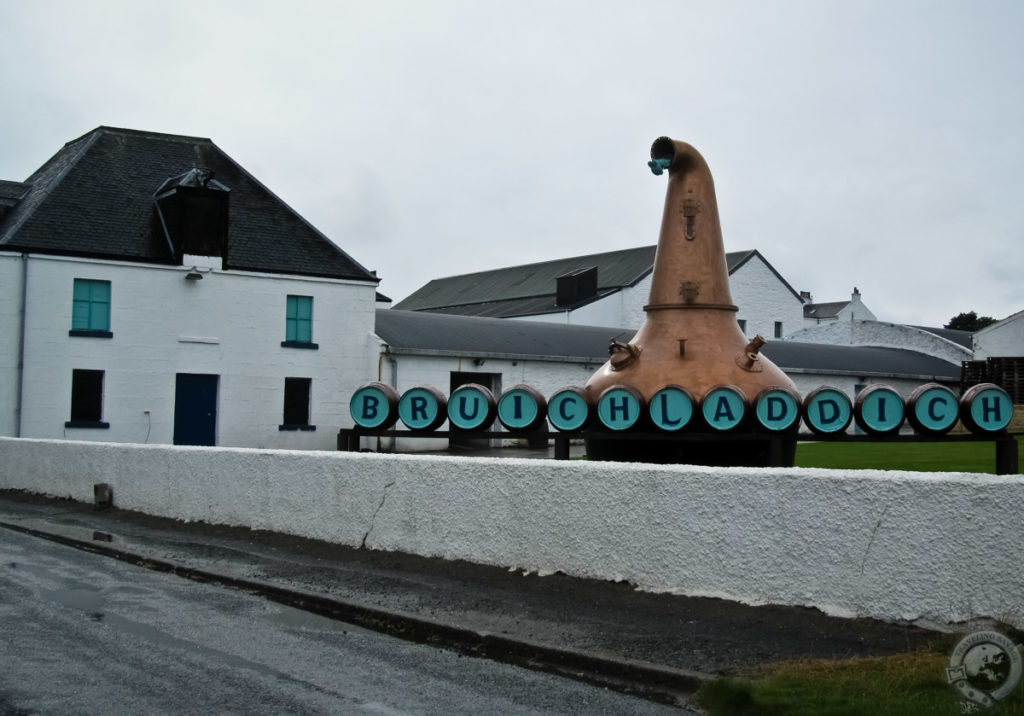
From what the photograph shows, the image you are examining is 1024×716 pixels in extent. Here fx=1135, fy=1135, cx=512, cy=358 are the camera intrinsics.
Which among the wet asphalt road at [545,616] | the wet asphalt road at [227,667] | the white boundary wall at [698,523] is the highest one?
the white boundary wall at [698,523]

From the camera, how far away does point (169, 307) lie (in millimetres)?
33312

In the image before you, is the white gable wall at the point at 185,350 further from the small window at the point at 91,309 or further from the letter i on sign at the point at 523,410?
the letter i on sign at the point at 523,410

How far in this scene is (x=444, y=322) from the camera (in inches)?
1612

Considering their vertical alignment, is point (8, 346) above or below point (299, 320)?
below

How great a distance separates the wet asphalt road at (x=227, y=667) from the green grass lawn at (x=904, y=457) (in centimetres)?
1520

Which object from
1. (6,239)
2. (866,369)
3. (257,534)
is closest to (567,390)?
(257,534)

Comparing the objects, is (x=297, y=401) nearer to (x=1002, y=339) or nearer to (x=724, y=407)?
(x=724, y=407)

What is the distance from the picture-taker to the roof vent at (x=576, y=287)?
55188mm

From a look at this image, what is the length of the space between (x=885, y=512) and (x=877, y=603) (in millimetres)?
663

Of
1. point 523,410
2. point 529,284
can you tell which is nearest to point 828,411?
point 523,410

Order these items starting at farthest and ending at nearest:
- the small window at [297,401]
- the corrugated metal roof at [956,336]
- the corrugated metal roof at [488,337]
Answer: the corrugated metal roof at [956,336] → the corrugated metal roof at [488,337] → the small window at [297,401]

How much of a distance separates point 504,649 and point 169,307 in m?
27.3

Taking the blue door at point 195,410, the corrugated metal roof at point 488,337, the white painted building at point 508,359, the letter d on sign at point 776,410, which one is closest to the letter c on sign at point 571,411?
the letter d on sign at point 776,410

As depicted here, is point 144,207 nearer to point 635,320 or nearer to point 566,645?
point 635,320
